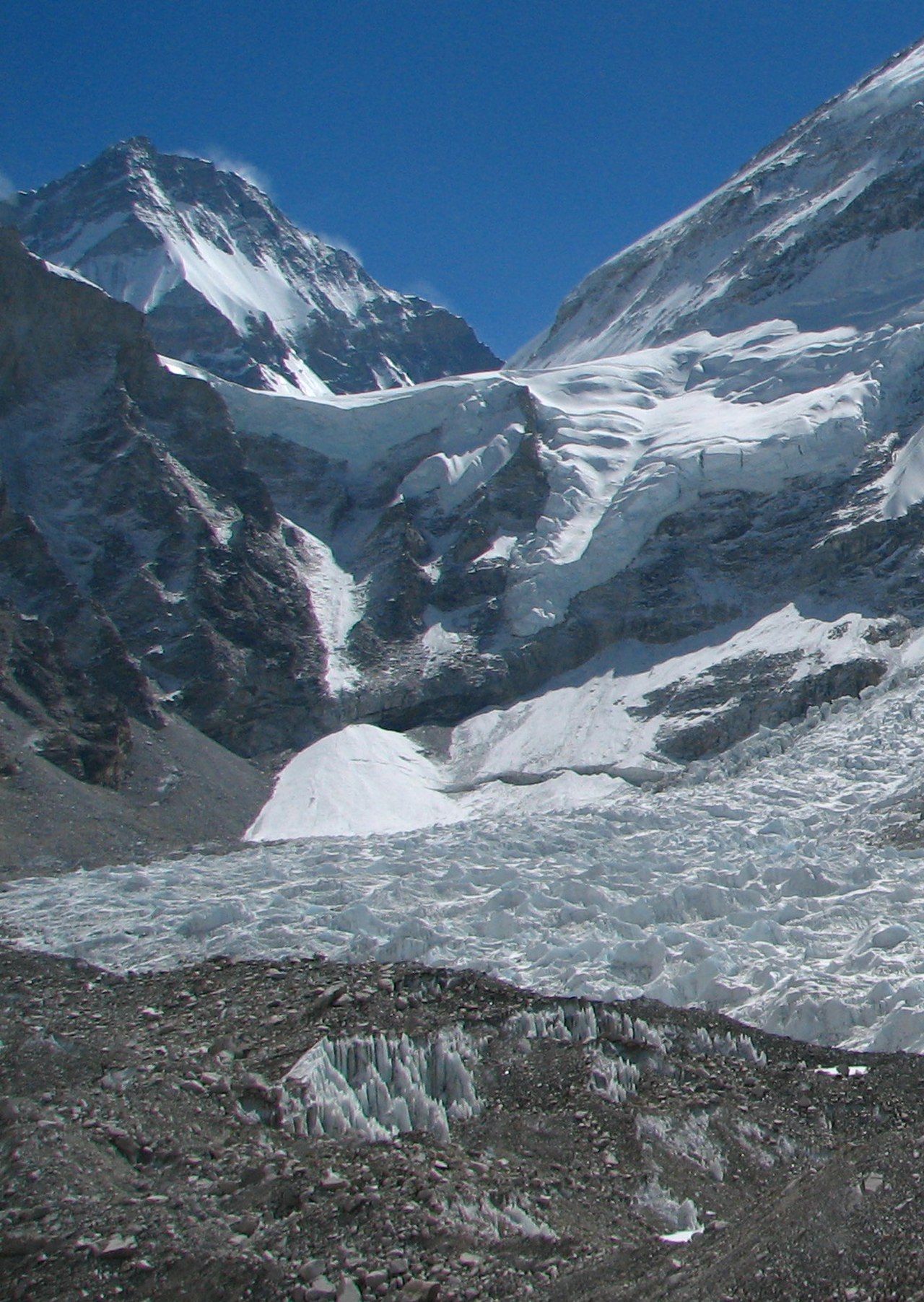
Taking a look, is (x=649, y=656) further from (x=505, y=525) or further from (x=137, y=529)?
(x=137, y=529)

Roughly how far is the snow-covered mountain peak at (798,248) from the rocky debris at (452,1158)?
74.3 metres

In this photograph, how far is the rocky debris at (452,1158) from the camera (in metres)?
12.0

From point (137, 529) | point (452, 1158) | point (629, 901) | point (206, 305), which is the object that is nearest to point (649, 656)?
point (137, 529)

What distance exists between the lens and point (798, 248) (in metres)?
100

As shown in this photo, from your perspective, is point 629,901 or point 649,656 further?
point 649,656

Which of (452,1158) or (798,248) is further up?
(798,248)

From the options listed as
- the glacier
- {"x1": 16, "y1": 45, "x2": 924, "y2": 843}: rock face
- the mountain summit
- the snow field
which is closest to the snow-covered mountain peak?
the glacier

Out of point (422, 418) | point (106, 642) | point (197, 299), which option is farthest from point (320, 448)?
point (197, 299)

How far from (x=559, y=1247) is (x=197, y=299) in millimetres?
169473

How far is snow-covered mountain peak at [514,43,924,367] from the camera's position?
94.0m

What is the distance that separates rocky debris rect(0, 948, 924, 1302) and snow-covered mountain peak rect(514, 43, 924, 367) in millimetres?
74321

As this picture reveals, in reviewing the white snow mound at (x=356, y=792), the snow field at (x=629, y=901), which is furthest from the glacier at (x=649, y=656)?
the white snow mound at (x=356, y=792)

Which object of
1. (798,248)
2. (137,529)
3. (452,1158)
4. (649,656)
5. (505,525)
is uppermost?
(798,248)

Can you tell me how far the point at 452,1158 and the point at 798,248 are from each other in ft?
324
